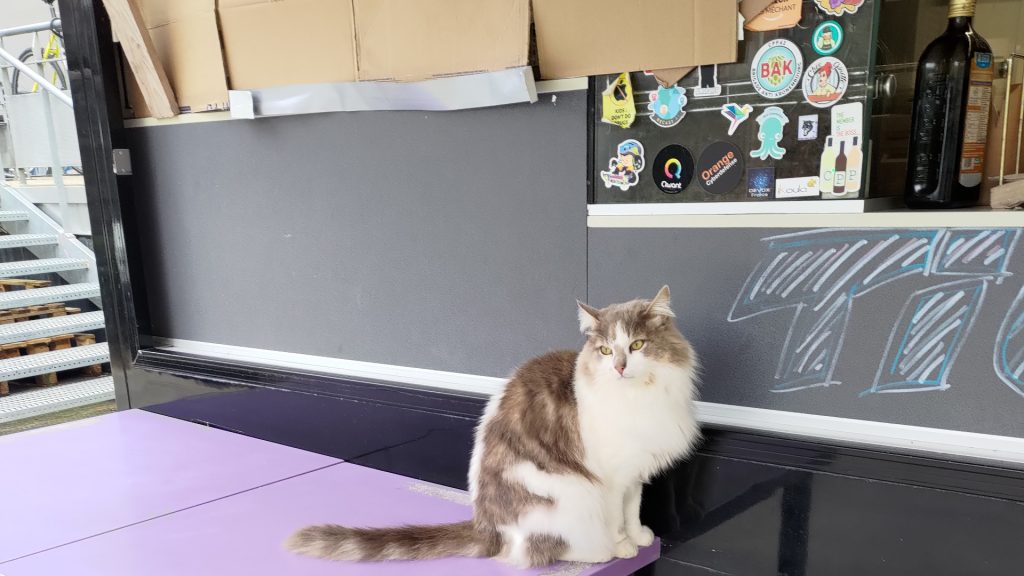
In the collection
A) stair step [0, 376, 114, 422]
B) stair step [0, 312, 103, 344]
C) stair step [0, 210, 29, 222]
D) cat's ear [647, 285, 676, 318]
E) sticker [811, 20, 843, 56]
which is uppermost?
sticker [811, 20, 843, 56]

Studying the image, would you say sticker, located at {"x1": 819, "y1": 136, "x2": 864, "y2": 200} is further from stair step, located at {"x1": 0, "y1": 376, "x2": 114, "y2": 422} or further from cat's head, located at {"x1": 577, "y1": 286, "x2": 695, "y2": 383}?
stair step, located at {"x1": 0, "y1": 376, "x2": 114, "y2": 422}

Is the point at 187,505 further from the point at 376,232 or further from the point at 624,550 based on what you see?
the point at 624,550

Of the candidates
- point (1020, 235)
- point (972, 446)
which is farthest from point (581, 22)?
point (972, 446)

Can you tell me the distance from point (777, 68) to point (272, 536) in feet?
4.65

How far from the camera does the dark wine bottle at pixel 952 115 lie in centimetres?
118

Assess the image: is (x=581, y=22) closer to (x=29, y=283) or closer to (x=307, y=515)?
(x=307, y=515)

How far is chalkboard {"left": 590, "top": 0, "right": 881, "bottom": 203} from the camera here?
121 cm

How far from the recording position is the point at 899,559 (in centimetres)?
118

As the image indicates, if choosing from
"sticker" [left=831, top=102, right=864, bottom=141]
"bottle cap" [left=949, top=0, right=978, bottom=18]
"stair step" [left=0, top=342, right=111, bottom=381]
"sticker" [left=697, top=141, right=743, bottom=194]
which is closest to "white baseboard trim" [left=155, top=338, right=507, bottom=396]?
"sticker" [left=697, top=141, right=743, bottom=194]

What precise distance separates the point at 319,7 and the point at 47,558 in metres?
1.45

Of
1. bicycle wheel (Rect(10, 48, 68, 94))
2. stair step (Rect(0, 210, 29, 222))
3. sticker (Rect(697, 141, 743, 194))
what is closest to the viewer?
sticker (Rect(697, 141, 743, 194))

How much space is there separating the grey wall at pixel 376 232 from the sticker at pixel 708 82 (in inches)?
10.5

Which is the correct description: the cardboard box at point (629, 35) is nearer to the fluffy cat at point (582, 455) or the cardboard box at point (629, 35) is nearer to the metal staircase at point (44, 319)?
the fluffy cat at point (582, 455)

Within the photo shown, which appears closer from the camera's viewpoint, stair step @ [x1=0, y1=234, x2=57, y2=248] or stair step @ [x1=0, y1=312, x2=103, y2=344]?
stair step @ [x1=0, y1=312, x2=103, y2=344]
